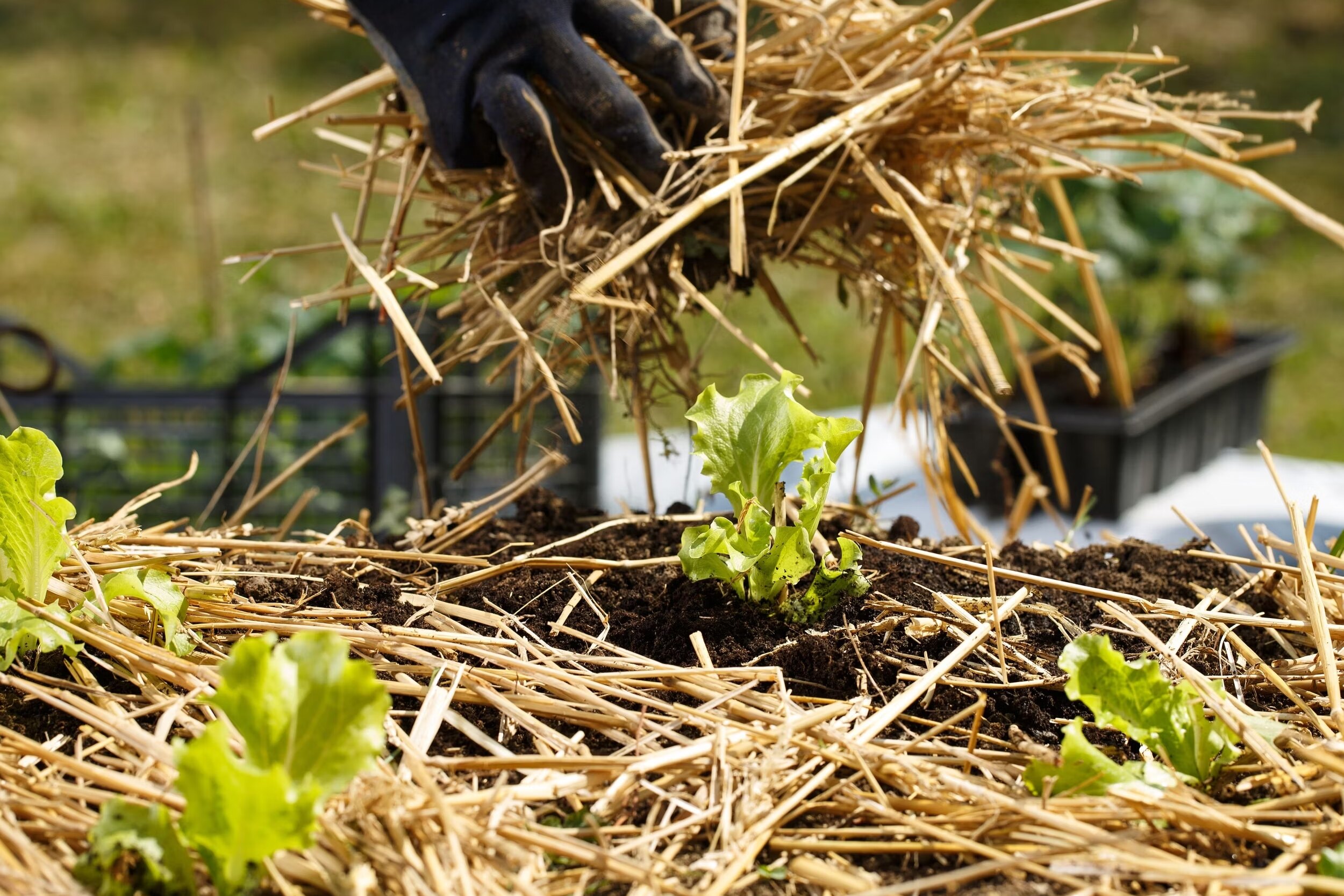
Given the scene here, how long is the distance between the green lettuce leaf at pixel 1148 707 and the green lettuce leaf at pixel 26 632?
0.74 meters

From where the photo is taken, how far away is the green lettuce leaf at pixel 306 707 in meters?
0.66

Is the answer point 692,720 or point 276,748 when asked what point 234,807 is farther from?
point 692,720

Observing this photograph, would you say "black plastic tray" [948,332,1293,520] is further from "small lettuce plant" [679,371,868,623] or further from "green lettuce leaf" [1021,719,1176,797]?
"green lettuce leaf" [1021,719,1176,797]

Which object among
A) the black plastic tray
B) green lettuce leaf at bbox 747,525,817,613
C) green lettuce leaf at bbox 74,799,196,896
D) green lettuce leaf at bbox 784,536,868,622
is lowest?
the black plastic tray

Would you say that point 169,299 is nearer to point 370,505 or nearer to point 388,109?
point 370,505

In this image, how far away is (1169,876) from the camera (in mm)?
645

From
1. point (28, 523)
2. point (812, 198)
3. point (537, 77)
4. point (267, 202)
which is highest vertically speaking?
point (267, 202)

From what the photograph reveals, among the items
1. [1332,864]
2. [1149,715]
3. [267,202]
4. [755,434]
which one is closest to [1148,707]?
[1149,715]

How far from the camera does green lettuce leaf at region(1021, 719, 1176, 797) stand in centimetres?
73

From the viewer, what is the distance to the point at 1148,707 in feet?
2.59

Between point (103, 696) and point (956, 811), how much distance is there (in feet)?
2.04

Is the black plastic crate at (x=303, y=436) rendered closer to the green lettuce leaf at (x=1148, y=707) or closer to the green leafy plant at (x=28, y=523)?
the green leafy plant at (x=28, y=523)

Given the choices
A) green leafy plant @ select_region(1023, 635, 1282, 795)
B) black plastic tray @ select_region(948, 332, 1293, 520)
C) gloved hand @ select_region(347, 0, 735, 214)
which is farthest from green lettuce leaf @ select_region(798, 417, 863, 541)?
black plastic tray @ select_region(948, 332, 1293, 520)

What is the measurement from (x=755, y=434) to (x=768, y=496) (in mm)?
58
